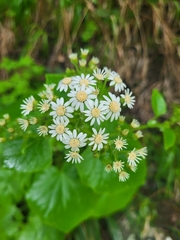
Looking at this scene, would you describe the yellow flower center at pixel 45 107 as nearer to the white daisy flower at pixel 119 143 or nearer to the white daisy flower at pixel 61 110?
the white daisy flower at pixel 61 110

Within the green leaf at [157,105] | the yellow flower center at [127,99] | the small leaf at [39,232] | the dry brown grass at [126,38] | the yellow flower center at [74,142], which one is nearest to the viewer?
the yellow flower center at [74,142]

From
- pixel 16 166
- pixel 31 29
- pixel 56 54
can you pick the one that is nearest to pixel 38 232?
pixel 16 166

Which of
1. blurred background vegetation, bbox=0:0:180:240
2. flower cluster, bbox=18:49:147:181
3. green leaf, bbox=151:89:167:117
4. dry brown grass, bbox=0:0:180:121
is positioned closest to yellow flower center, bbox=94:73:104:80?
flower cluster, bbox=18:49:147:181

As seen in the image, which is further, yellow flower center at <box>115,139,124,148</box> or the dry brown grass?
the dry brown grass

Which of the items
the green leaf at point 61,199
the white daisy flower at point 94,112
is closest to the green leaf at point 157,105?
the green leaf at point 61,199

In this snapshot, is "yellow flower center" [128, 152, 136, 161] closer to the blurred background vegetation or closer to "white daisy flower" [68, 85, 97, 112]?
"white daisy flower" [68, 85, 97, 112]

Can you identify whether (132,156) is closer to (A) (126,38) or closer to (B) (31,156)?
(B) (31,156)
